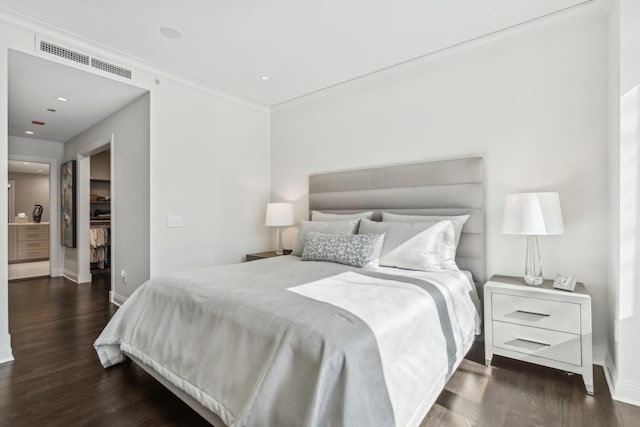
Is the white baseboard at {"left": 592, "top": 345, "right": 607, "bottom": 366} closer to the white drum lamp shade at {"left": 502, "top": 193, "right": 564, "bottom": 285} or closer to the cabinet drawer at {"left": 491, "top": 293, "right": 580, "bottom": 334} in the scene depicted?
the cabinet drawer at {"left": 491, "top": 293, "right": 580, "bottom": 334}

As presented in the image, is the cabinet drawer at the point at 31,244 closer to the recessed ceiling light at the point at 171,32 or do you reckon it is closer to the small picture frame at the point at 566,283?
the recessed ceiling light at the point at 171,32

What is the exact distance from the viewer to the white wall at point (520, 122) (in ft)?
7.70

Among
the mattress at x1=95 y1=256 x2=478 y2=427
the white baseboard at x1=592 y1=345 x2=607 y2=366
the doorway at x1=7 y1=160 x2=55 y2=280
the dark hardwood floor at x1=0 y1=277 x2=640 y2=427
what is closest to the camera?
the mattress at x1=95 y1=256 x2=478 y2=427

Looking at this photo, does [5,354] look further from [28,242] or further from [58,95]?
[28,242]

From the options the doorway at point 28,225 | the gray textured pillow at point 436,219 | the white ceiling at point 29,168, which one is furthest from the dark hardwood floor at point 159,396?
the white ceiling at point 29,168

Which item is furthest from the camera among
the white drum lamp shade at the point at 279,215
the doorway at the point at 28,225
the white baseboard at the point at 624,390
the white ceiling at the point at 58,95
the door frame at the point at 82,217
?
the doorway at the point at 28,225

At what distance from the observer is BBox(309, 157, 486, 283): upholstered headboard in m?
2.77

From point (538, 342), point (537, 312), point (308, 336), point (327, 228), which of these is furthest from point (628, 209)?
point (327, 228)

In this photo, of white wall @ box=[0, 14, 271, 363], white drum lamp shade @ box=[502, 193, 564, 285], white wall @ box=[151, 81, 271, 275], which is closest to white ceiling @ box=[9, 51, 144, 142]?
white wall @ box=[0, 14, 271, 363]

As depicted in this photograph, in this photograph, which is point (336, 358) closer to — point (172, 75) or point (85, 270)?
point (172, 75)

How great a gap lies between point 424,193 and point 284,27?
1.92m

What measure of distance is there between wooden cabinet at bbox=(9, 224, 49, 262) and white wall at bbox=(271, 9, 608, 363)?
7.91 m

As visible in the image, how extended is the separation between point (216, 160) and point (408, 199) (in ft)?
7.81

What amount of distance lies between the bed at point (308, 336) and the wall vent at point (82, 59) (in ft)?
7.22
